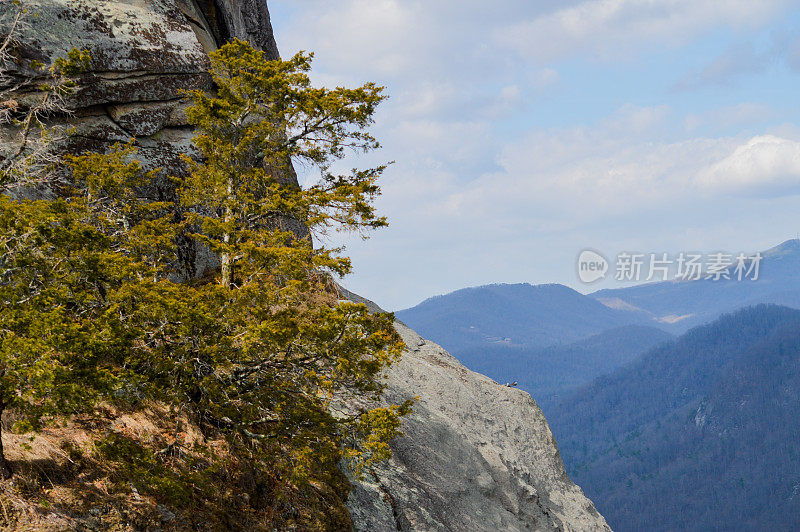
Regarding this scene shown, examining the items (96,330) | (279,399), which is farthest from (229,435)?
(96,330)

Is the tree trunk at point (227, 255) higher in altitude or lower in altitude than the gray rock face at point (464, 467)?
higher

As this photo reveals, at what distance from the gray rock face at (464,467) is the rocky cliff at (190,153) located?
0.06m

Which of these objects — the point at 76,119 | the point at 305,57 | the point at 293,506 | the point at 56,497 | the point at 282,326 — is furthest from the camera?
the point at 76,119

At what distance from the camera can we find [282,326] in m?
14.2

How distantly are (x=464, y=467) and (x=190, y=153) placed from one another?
56.4 feet

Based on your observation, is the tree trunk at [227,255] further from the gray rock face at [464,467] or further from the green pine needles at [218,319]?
the gray rock face at [464,467]

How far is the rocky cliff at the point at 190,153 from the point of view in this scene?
875 inches

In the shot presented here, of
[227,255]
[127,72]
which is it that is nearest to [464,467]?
[227,255]

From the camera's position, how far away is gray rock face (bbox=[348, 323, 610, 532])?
2122 cm

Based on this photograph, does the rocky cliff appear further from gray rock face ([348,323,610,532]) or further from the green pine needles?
the green pine needles

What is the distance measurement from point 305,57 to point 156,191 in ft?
25.7

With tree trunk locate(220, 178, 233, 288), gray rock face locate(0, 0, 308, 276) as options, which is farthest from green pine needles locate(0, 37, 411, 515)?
gray rock face locate(0, 0, 308, 276)

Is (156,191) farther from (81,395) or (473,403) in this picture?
(473,403)

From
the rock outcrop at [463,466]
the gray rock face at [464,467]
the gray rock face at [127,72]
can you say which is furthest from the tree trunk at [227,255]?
the gray rock face at [464,467]
